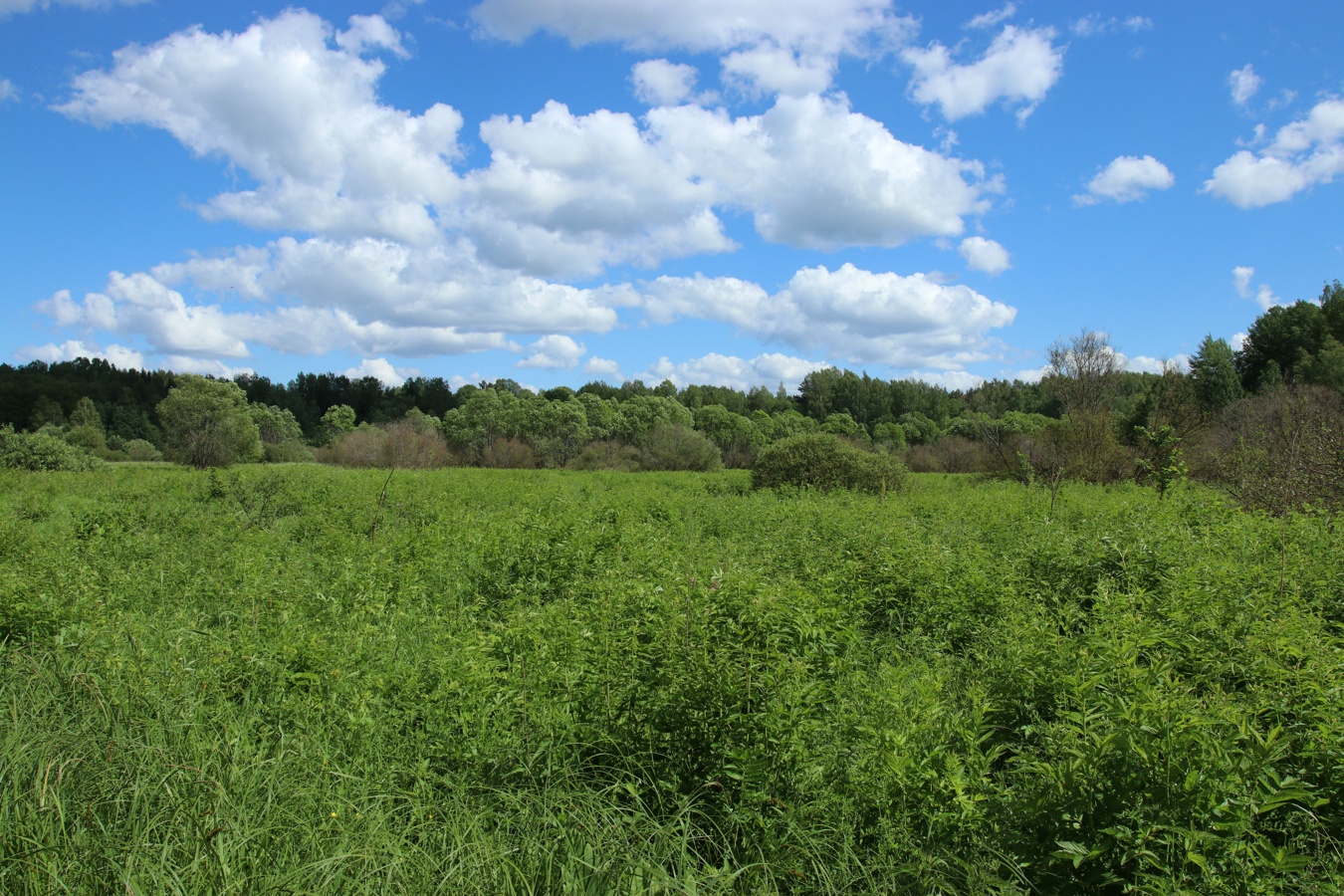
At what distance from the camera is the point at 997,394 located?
242 ft

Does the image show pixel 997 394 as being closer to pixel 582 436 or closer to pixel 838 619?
pixel 582 436

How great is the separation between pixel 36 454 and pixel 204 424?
1676cm

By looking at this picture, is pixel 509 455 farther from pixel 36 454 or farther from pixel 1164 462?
pixel 1164 462

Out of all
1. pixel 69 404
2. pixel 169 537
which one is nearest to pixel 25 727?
pixel 169 537

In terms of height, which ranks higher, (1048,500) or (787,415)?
(787,415)

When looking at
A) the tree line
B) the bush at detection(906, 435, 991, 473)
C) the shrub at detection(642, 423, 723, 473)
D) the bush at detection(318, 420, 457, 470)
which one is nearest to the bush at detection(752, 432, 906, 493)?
the tree line

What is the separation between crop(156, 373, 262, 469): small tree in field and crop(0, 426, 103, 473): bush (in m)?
13.2

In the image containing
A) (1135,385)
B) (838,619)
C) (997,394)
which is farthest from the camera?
(997,394)

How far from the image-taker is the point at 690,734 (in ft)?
12.5

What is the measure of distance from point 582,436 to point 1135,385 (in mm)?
41069

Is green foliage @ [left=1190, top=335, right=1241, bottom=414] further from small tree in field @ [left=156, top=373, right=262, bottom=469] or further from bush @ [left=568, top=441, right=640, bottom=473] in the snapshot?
small tree in field @ [left=156, top=373, right=262, bottom=469]

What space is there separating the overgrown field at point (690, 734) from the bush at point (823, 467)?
1418cm

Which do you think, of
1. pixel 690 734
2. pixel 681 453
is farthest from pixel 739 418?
pixel 690 734

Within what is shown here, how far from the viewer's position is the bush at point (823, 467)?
71.9 feet
